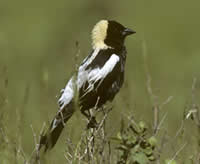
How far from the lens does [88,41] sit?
11.7 metres

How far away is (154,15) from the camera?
1236 centimetres

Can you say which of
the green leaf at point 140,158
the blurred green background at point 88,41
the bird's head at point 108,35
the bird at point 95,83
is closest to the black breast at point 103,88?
the bird at point 95,83

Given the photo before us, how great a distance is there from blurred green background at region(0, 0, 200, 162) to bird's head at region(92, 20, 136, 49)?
142 inches

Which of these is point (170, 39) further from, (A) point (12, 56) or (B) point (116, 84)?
(B) point (116, 84)

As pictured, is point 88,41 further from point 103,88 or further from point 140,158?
point 140,158

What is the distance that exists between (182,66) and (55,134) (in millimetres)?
5987

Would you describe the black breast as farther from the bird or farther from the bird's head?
the bird's head

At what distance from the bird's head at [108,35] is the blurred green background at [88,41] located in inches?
142

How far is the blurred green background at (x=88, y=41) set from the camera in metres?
10.3

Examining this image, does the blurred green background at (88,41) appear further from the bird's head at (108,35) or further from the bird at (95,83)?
the bird at (95,83)

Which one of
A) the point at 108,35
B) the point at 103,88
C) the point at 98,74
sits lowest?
the point at 103,88

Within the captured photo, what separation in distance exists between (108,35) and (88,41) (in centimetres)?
621

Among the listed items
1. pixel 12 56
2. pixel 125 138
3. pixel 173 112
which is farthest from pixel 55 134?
pixel 12 56

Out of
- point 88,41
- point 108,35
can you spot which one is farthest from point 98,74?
point 88,41
